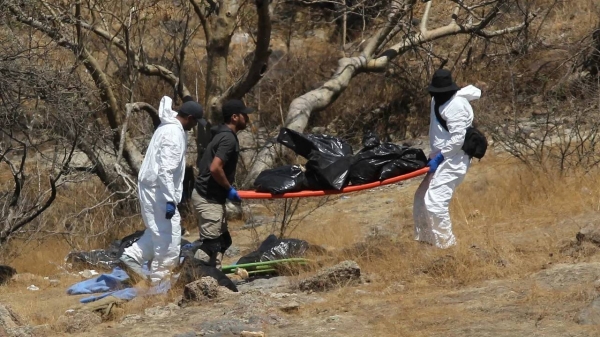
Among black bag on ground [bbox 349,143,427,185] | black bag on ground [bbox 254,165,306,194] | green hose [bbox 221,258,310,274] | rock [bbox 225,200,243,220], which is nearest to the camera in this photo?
black bag on ground [bbox 254,165,306,194]

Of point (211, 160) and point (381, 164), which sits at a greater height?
point (211, 160)

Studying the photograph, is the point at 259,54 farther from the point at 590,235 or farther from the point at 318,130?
the point at 590,235

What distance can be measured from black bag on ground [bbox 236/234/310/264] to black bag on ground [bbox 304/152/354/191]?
89 cm

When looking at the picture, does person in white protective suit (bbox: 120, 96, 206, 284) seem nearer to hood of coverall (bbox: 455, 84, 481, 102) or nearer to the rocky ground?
the rocky ground

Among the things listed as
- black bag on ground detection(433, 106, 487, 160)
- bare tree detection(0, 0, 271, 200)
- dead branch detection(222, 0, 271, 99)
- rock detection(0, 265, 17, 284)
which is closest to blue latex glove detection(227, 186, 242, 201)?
black bag on ground detection(433, 106, 487, 160)

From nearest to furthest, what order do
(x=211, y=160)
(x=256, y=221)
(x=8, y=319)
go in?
(x=8, y=319) → (x=211, y=160) → (x=256, y=221)

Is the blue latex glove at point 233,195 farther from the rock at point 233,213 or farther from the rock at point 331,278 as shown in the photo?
the rock at point 233,213

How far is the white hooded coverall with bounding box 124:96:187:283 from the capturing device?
8.95m

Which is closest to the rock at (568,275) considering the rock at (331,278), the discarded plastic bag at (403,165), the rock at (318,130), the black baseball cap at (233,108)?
the rock at (331,278)

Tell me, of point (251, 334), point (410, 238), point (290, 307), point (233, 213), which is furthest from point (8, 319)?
point (233, 213)

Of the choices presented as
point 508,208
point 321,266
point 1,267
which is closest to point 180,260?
point 321,266

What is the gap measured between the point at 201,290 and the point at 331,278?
3.47 feet

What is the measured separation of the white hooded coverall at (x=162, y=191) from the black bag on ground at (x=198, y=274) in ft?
0.91

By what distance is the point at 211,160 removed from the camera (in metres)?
9.16
